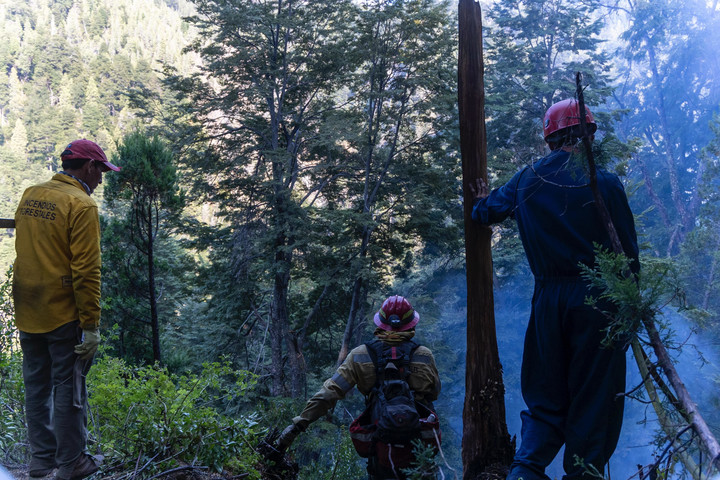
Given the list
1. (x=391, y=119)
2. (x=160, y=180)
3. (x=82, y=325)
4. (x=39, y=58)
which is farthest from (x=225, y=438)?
(x=39, y=58)

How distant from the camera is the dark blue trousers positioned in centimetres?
213

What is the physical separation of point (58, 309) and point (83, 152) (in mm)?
914

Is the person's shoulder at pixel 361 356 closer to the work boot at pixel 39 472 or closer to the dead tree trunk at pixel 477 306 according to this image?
the dead tree trunk at pixel 477 306

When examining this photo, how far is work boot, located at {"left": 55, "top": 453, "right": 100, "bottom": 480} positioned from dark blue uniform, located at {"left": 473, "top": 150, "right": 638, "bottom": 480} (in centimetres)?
223

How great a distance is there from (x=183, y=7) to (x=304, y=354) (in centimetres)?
14809

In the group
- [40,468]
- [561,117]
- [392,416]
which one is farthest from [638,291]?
[40,468]

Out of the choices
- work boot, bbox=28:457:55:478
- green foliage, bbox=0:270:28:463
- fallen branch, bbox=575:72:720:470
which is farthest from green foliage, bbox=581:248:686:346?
green foliage, bbox=0:270:28:463

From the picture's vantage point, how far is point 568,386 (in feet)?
7.52

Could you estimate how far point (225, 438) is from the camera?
9.37 feet

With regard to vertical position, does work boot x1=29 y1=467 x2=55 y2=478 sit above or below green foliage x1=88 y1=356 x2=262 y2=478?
below

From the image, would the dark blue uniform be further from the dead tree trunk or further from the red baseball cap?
the red baseball cap

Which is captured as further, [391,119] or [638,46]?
[638,46]

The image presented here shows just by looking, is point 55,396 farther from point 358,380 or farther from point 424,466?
point 424,466

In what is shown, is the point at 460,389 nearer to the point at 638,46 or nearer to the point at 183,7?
the point at 638,46
